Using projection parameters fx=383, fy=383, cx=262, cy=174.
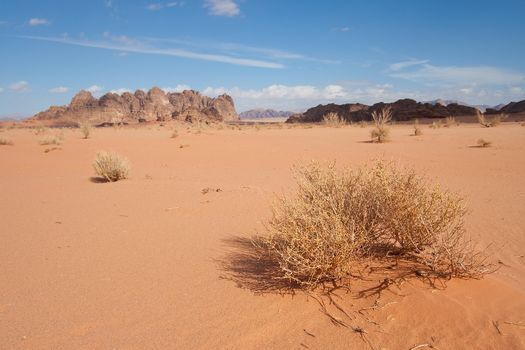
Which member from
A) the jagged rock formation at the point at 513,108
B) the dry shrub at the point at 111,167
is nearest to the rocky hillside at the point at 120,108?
the jagged rock formation at the point at 513,108

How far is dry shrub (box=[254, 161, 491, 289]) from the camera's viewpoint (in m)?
3.04

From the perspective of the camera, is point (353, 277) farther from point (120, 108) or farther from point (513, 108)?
point (120, 108)

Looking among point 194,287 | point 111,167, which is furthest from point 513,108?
point 194,287

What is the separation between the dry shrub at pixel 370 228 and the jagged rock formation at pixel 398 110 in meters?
44.6

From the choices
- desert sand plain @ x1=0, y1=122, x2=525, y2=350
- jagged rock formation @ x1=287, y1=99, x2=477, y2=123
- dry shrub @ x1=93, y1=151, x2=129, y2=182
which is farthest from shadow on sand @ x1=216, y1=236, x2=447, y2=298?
jagged rock formation @ x1=287, y1=99, x2=477, y2=123

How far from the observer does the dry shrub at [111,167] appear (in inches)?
372

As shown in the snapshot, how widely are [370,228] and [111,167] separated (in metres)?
7.76

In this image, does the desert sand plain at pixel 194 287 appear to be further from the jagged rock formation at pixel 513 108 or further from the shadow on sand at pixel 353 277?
the jagged rock formation at pixel 513 108

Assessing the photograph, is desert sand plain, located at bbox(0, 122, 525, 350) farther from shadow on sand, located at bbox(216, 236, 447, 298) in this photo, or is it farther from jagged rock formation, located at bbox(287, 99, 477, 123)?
jagged rock formation, located at bbox(287, 99, 477, 123)

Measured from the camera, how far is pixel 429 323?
2637 millimetres

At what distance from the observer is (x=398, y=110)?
49.6 meters

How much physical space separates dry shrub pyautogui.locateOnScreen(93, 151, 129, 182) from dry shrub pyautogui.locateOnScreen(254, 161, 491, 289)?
6.91 metres

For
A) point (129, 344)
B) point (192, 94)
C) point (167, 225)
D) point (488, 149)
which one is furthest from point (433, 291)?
point (192, 94)

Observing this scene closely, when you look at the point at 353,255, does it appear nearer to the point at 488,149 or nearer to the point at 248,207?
the point at 248,207
